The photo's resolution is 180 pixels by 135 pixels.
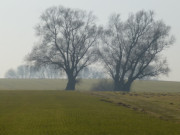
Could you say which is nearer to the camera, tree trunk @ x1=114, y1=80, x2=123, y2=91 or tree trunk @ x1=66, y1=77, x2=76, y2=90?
tree trunk @ x1=66, y1=77, x2=76, y2=90

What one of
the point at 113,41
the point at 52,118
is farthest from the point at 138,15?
the point at 52,118

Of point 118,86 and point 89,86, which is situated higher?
point 89,86

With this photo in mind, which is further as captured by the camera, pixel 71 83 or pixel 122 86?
pixel 122 86

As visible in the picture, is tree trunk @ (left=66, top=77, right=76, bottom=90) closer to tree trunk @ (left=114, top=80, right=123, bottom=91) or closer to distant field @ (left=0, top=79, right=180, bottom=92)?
tree trunk @ (left=114, top=80, right=123, bottom=91)

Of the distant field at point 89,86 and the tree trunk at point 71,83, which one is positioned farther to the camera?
the distant field at point 89,86

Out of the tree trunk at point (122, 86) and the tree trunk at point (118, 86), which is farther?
the tree trunk at point (118, 86)

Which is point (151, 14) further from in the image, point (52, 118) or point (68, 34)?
point (52, 118)

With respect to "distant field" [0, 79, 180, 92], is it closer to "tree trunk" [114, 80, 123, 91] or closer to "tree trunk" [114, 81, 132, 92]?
"tree trunk" [114, 80, 123, 91]

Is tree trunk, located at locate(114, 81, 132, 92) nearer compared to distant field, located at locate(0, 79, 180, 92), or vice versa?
tree trunk, located at locate(114, 81, 132, 92)

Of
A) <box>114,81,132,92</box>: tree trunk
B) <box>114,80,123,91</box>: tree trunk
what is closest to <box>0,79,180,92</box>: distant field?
<box>114,80,123,91</box>: tree trunk

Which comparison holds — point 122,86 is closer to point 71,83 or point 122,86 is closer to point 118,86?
point 118,86

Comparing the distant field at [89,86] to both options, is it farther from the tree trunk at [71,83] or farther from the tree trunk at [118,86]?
the tree trunk at [71,83]

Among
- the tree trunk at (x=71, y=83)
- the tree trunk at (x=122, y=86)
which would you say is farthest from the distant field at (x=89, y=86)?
the tree trunk at (x=71, y=83)

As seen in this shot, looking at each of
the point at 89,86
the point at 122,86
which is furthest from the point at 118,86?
the point at 89,86
